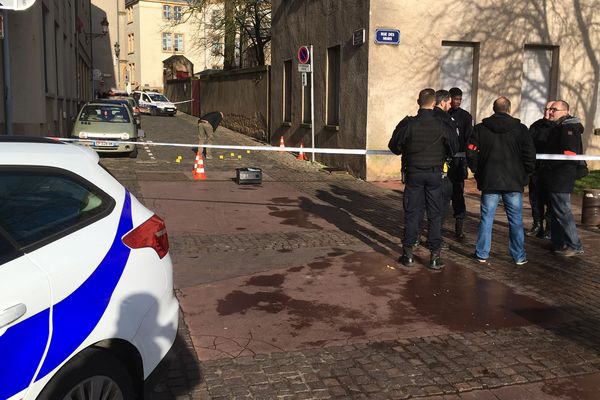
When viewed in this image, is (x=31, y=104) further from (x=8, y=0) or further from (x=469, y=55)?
(x=469, y=55)

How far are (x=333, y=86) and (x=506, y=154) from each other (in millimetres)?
9047

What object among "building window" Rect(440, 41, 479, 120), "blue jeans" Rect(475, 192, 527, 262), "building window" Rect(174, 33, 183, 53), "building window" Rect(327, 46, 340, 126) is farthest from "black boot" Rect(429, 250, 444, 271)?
"building window" Rect(174, 33, 183, 53)

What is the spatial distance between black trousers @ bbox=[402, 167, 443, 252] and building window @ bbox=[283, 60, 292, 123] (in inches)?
494

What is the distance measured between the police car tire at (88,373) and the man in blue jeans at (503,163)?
4.80 m

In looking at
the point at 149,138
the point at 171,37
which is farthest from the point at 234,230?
the point at 171,37

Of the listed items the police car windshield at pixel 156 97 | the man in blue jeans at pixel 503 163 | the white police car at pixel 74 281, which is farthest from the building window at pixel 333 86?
the police car windshield at pixel 156 97

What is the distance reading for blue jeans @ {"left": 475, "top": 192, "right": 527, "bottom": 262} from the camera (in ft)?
21.1

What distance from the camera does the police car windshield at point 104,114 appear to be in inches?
618

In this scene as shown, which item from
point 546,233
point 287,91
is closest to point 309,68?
point 287,91

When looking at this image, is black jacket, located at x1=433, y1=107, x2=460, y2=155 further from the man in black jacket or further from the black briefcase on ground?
the black briefcase on ground

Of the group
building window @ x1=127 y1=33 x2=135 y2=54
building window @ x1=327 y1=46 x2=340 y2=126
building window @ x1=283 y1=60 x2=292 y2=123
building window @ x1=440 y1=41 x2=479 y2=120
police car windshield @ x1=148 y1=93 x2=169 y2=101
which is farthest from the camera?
building window @ x1=127 y1=33 x2=135 y2=54

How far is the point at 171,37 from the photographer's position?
56.5 m

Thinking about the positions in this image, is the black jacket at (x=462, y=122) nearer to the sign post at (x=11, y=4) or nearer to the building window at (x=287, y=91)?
the sign post at (x=11, y=4)

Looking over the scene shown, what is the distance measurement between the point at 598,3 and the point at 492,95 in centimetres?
342
